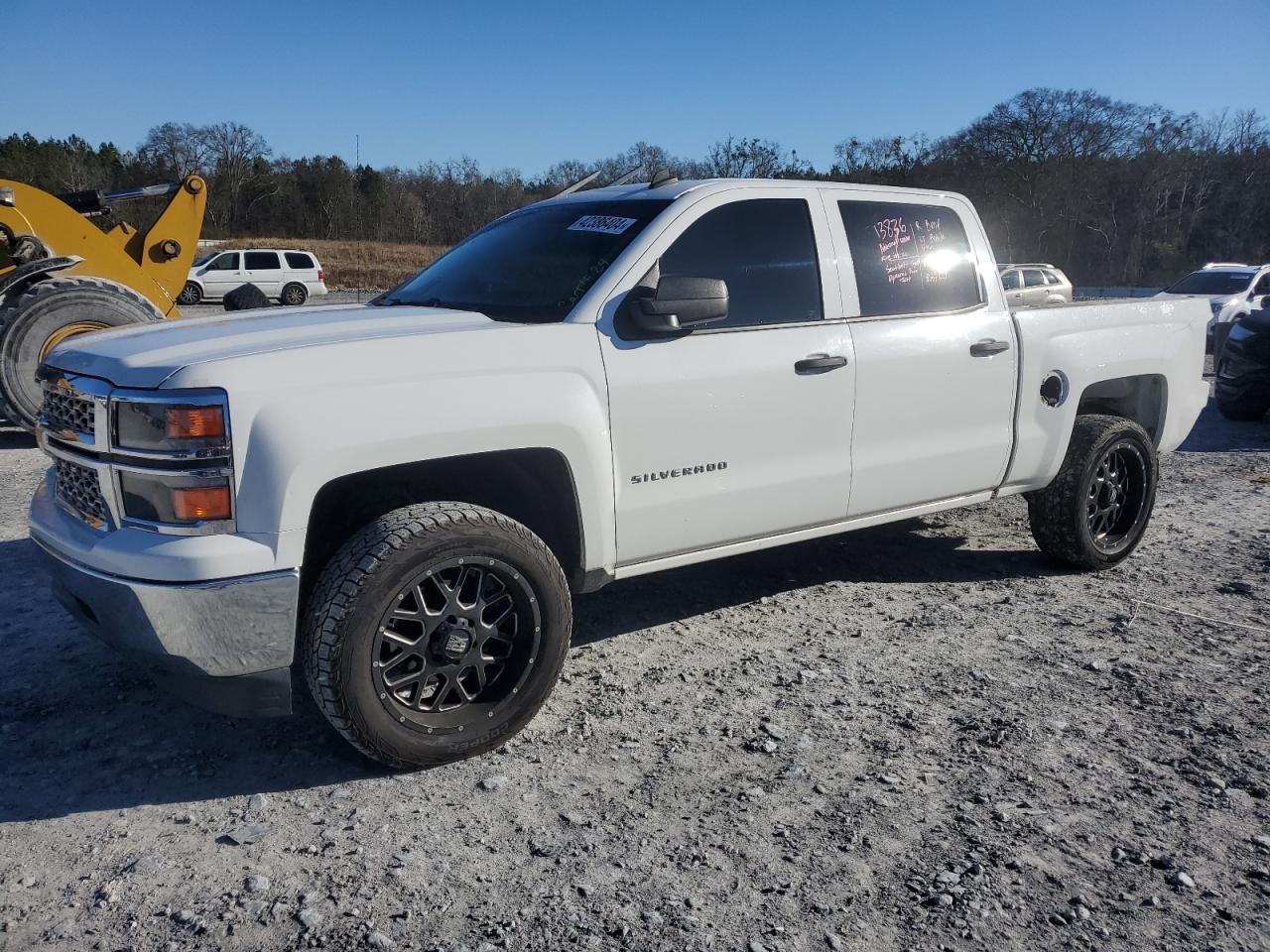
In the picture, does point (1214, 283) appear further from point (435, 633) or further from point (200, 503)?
point (200, 503)

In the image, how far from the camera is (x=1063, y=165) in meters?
59.5

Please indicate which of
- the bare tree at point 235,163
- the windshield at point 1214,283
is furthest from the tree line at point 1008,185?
the windshield at point 1214,283

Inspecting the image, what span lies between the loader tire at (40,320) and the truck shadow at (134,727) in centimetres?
364

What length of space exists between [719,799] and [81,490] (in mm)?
2218

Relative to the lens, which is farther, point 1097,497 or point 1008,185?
point 1008,185

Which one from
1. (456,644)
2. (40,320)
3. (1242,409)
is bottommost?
(1242,409)

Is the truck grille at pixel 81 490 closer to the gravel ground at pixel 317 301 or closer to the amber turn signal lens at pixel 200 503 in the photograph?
the amber turn signal lens at pixel 200 503

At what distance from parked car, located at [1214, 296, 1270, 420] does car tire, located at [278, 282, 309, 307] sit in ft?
81.8

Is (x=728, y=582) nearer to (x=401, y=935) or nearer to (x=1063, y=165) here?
(x=401, y=935)

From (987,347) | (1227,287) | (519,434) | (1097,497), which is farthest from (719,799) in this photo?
(1227,287)

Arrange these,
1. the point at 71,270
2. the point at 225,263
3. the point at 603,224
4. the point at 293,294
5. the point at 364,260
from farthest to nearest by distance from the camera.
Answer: the point at 364,260 → the point at 293,294 → the point at 225,263 → the point at 71,270 → the point at 603,224

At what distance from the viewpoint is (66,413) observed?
10.1 feet

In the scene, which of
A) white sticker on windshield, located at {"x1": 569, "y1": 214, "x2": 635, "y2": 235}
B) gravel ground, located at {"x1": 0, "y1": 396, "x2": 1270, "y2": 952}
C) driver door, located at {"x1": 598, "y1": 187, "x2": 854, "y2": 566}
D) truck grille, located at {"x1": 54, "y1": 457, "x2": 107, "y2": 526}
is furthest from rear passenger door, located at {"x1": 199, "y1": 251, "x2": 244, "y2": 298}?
driver door, located at {"x1": 598, "y1": 187, "x2": 854, "y2": 566}

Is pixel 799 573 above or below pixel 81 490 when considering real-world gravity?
below
